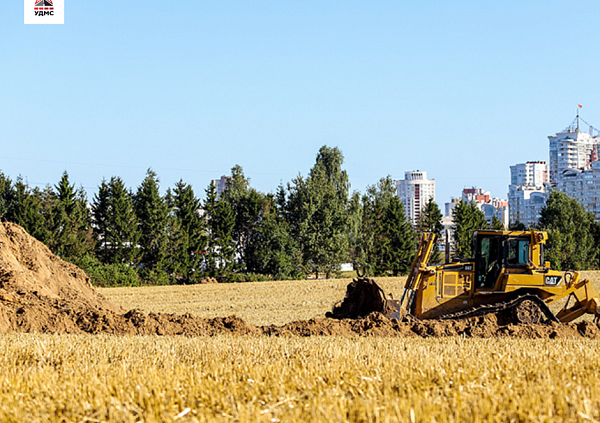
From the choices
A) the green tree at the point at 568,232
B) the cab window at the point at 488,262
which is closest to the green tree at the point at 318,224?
the green tree at the point at 568,232

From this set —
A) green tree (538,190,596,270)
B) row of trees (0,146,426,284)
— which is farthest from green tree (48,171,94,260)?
green tree (538,190,596,270)

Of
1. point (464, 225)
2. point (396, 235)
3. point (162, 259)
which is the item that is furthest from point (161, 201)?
point (464, 225)

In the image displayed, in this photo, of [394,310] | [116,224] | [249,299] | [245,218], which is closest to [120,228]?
[116,224]

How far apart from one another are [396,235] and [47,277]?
39.8 m

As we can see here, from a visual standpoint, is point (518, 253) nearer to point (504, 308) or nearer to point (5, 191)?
point (504, 308)

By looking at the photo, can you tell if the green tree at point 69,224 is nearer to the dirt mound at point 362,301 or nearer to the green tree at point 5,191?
A: the green tree at point 5,191

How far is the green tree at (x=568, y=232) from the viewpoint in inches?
2275

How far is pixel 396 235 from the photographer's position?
53625 mm

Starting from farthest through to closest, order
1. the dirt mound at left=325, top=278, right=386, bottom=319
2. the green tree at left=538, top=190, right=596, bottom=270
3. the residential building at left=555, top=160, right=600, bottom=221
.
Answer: the residential building at left=555, top=160, right=600, bottom=221, the green tree at left=538, top=190, right=596, bottom=270, the dirt mound at left=325, top=278, right=386, bottom=319

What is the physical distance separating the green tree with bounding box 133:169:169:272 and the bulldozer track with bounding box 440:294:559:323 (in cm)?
3308

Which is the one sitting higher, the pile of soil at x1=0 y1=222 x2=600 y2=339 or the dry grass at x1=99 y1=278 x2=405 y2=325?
the pile of soil at x1=0 y1=222 x2=600 y2=339

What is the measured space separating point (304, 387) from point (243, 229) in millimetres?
47810

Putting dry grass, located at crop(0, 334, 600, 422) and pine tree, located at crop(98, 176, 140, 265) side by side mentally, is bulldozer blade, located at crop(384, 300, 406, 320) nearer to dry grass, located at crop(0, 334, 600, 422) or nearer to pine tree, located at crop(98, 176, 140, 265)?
dry grass, located at crop(0, 334, 600, 422)

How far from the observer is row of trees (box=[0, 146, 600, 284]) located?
41562 mm
